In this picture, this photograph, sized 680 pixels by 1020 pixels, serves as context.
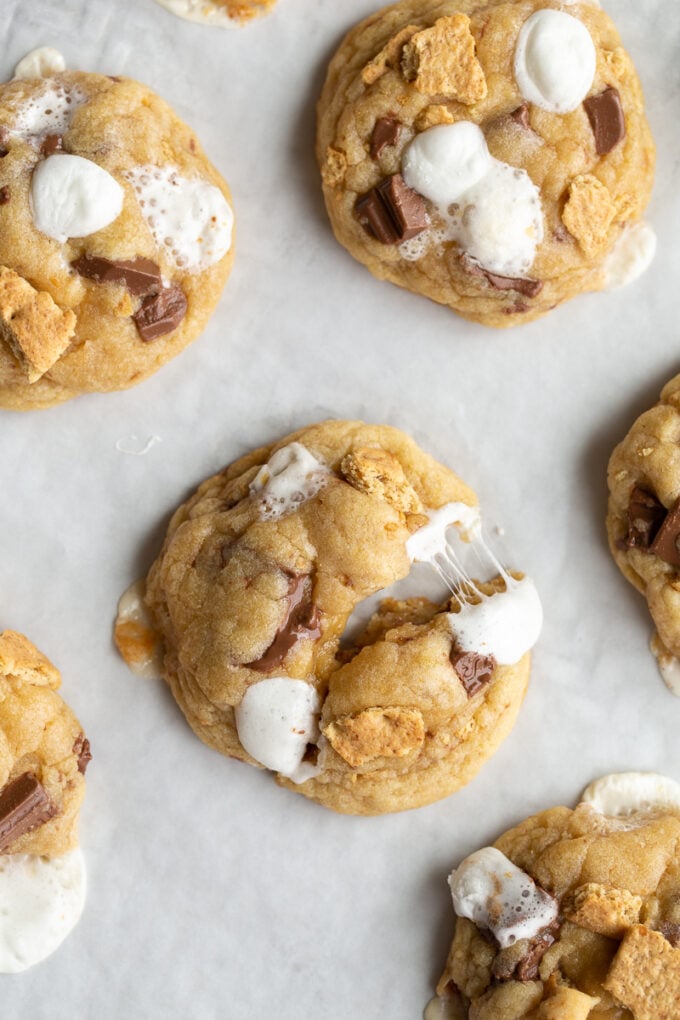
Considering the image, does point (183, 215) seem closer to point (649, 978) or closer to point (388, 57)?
point (388, 57)

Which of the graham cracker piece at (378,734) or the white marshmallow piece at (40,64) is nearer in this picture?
the graham cracker piece at (378,734)

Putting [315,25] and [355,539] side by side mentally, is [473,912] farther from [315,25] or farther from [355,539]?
[315,25]

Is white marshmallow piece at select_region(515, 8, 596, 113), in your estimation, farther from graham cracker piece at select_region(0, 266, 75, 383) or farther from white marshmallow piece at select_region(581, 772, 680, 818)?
white marshmallow piece at select_region(581, 772, 680, 818)

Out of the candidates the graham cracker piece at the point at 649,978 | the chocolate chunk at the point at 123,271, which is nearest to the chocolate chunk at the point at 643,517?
the graham cracker piece at the point at 649,978

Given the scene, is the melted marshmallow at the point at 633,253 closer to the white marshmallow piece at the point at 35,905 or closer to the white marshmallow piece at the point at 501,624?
the white marshmallow piece at the point at 501,624

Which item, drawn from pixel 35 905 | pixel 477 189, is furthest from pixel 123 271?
pixel 35 905

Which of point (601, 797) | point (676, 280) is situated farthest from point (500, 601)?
point (676, 280)
